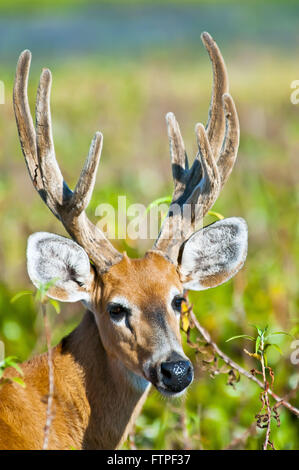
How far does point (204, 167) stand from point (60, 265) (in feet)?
3.59

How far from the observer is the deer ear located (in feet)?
17.7

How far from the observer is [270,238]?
1147 centimetres

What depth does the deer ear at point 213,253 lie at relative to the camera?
17.7 ft

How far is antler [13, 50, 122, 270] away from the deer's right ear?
124 mm

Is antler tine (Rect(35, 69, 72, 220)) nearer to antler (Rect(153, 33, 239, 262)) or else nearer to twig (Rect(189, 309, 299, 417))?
antler (Rect(153, 33, 239, 262))

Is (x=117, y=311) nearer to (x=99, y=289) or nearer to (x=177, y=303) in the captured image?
(x=99, y=289)

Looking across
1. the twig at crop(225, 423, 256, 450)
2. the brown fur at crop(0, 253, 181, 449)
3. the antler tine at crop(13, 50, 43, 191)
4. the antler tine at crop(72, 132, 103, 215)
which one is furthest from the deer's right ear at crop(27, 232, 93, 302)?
the twig at crop(225, 423, 256, 450)

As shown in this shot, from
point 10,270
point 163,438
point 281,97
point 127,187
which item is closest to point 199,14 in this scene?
point 281,97

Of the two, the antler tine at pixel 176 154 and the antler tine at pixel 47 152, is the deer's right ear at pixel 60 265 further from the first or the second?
the antler tine at pixel 176 154

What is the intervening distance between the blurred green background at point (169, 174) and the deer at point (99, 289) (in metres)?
0.55

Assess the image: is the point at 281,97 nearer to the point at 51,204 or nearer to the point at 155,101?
the point at 155,101

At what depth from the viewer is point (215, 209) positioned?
1241 centimetres

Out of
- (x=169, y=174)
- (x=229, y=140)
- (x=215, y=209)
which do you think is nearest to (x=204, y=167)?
(x=229, y=140)
